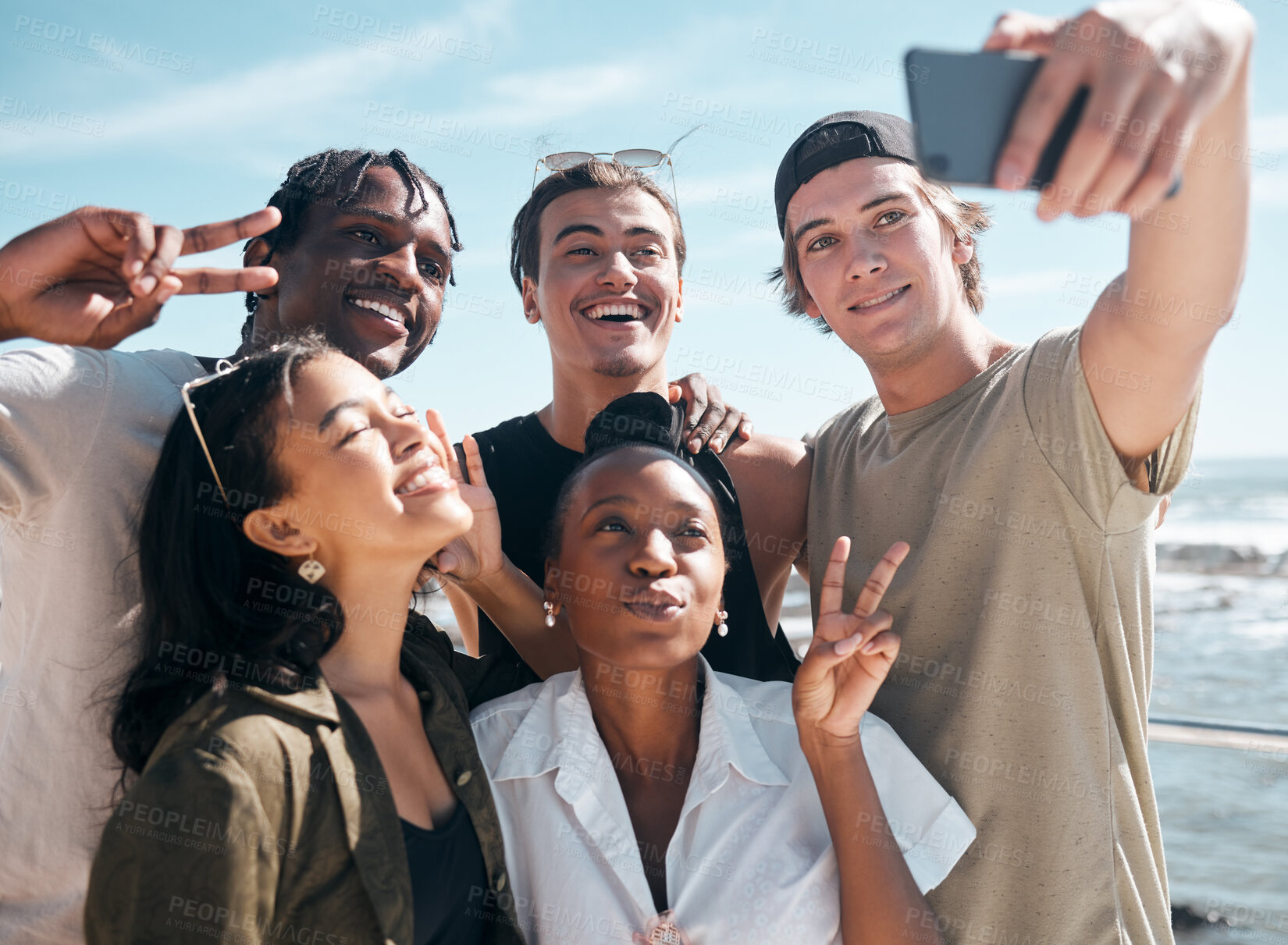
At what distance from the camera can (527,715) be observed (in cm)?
263

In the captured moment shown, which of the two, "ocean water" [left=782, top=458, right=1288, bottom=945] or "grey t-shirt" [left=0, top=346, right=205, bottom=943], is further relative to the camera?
"ocean water" [left=782, top=458, right=1288, bottom=945]

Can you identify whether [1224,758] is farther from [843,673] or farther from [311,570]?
[311,570]

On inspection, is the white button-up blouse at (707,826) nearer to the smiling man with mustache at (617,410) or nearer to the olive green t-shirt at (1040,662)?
the olive green t-shirt at (1040,662)

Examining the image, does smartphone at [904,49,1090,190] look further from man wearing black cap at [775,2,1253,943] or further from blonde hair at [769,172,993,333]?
blonde hair at [769,172,993,333]

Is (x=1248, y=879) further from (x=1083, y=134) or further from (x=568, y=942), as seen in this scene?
(x=1083, y=134)

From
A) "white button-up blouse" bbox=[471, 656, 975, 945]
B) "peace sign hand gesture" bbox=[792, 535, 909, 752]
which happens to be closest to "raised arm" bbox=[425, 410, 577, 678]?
"white button-up blouse" bbox=[471, 656, 975, 945]

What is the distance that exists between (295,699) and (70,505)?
0.80m

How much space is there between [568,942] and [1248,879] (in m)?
6.11

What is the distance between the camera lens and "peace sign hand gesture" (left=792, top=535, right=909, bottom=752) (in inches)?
92.4

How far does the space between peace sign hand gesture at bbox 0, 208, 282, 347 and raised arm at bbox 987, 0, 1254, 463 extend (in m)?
1.87

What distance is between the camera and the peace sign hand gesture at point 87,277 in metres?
2.17

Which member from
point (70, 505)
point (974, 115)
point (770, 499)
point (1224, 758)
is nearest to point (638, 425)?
point (770, 499)

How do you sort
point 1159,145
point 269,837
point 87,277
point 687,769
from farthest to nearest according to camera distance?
point 687,769 → point 87,277 → point 269,837 → point 1159,145

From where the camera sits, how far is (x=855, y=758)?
2350 millimetres
